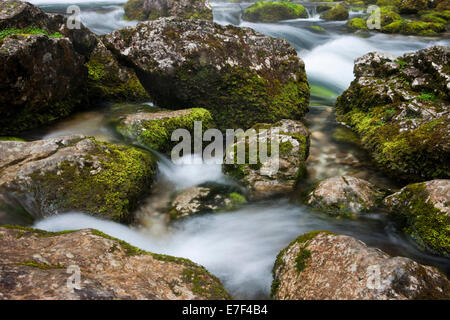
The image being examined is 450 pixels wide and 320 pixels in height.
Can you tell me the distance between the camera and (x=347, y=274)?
108 inches

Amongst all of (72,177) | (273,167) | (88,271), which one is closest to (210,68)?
(273,167)

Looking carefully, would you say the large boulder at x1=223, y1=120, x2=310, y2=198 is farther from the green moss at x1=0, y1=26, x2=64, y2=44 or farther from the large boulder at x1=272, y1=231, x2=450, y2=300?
the green moss at x1=0, y1=26, x2=64, y2=44

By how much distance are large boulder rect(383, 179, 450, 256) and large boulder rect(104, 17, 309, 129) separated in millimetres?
4036

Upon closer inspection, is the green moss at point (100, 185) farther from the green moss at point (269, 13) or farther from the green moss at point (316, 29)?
the green moss at point (269, 13)

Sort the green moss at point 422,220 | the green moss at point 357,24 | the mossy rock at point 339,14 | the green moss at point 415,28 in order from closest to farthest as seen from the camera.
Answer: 1. the green moss at point 422,220
2. the green moss at point 415,28
3. the green moss at point 357,24
4. the mossy rock at point 339,14

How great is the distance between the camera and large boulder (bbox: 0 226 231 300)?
220 centimetres

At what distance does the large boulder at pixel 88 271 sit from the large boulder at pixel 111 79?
5.90 metres

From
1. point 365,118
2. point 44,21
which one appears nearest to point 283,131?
point 365,118

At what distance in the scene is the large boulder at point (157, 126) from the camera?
6.40m

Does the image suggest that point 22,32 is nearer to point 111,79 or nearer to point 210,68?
point 111,79

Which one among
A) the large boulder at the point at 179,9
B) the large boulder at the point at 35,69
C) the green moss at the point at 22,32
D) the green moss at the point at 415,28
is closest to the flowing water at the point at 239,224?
the large boulder at the point at 35,69

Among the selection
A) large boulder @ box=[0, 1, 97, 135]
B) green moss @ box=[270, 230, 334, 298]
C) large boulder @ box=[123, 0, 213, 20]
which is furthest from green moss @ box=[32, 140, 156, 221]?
large boulder @ box=[123, 0, 213, 20]

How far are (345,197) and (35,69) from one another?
251 inches

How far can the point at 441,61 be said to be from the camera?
7.32 m
